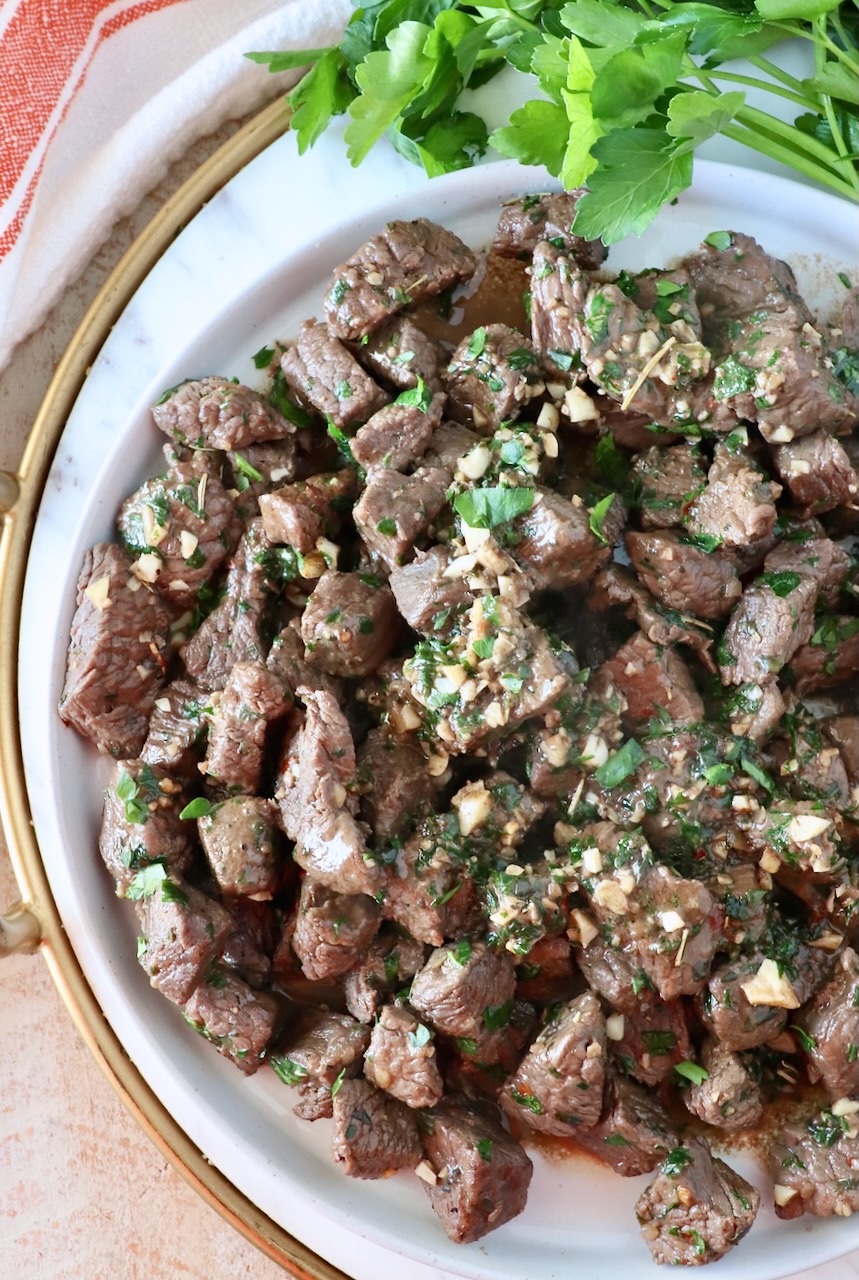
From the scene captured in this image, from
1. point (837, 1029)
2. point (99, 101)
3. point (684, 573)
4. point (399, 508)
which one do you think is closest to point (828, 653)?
point (684, 573)

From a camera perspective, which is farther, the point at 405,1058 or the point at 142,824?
the point at 142,824

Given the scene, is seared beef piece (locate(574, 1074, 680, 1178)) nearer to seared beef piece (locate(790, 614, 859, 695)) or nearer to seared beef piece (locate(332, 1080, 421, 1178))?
seared beef piece (locate(332, 1080, 421, 1178))

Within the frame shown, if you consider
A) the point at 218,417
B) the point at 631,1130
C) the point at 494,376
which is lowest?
the point at 631,1130

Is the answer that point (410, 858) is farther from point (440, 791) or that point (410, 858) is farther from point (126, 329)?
point (126, 329)

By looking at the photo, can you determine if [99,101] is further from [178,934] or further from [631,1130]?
→ [631,1130]

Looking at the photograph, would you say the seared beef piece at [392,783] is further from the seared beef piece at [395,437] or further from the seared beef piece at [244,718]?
the seared beef piece at [395,437]

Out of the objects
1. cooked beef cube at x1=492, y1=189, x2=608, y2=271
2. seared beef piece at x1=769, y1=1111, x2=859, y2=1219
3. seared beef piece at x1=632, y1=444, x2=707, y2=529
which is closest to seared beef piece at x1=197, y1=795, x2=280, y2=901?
seared beef piece at x1=632, y1=444, x2=707, y2=529

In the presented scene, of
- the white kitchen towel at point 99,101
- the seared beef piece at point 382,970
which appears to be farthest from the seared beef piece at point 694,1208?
the white kitchen towel at point 99,101
